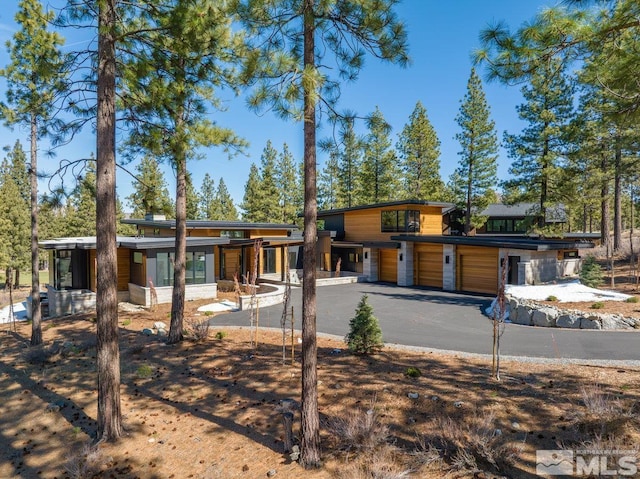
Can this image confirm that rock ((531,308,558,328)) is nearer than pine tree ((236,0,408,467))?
No

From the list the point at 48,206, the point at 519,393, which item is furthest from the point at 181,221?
the point at 519,393

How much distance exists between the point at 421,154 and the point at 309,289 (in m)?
34.2

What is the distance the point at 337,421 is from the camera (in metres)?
6.17

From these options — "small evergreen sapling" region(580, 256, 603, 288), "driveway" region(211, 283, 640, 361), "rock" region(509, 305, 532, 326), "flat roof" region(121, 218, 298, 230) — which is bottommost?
"driveway" region(211, 283, 640, 361)

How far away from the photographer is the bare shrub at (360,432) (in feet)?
18.0

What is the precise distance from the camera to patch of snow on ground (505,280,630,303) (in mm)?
14406

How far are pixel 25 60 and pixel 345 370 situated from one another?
13.3 metres

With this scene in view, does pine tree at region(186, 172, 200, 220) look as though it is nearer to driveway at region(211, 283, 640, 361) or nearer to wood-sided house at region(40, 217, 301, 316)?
wood-sided house at region(40, 217, 301, 316)

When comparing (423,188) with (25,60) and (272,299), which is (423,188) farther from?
(25,60)

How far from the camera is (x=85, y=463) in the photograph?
5621 millimetres

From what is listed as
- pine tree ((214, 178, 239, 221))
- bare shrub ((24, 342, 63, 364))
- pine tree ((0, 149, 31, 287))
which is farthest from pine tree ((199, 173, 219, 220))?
bare shrub ((24, 342, 63, 364))

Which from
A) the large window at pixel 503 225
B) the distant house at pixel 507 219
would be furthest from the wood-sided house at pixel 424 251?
the large window at pixel 503 225

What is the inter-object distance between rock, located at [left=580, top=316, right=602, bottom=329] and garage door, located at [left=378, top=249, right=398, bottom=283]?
13.9 meters

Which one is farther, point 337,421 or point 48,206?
point 48,206
